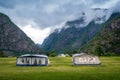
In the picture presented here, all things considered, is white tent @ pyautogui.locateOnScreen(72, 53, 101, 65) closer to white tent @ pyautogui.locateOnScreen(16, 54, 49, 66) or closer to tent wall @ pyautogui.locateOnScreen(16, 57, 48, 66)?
white tent @ pyautogui.locateOnScreen(16, 54, 49, 66)

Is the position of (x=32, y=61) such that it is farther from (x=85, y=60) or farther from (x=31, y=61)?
(x=85, y=60)

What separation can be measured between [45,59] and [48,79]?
33.4m

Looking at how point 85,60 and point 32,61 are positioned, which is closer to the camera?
point 32,61

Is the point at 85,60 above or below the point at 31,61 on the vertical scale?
below

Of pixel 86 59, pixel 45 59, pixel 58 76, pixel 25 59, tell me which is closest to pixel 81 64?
pixel 86 59

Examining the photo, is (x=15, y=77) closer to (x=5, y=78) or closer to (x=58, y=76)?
(x=5, y=78)

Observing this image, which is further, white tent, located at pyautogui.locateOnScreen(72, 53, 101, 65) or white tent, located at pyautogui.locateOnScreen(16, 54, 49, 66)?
white tent, located at pyautogui.locateOnScreen(72, 53, 101, 65)

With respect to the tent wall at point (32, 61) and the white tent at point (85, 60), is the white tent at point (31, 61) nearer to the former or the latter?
the tent wall at point (32, 61)

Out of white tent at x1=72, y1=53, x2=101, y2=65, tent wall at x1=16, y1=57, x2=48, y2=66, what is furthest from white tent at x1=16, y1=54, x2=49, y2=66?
white tent at x1=72, y1=53, x2=101, y2=65

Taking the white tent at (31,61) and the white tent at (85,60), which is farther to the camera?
the white tent at (85,60)

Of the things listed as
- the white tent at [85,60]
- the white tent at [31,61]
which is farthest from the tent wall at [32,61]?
→ the white tent at [85,60]

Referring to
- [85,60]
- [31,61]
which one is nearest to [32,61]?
[31,61]

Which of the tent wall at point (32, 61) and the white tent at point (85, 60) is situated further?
the white tent at point (85, 60)

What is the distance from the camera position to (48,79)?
41438 mm
